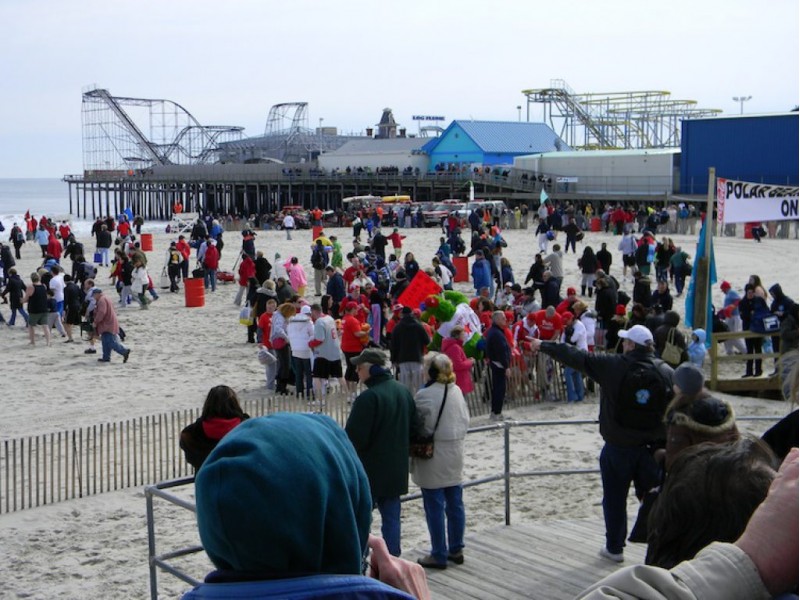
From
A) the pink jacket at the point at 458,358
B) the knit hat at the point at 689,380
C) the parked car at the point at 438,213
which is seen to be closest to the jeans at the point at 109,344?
the pink jacket at the point at 458,358

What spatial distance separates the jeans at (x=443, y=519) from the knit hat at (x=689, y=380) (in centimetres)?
185

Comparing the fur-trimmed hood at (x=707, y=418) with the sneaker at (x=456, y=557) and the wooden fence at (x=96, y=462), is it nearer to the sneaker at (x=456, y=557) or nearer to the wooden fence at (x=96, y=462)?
the sneaker at (x=456, y=557)

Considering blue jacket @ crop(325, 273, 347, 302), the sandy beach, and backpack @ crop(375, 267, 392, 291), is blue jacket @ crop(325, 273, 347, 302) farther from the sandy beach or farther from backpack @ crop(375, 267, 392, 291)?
the sandy beach

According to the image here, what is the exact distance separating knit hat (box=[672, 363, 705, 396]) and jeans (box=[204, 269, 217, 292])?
20429 mm

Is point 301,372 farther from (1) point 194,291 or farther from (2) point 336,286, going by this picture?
(1) point 194,291

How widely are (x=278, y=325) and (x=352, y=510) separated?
11.7 meters

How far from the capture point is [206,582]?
6.72 feet

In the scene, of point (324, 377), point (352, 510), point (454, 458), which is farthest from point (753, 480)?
point (324, 377)

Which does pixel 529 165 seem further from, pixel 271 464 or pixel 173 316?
pixel 271 464

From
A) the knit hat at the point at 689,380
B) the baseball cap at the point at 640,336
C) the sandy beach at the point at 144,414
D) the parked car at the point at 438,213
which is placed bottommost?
the sandy beach at the point at 144,414

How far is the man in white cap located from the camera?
6113mm

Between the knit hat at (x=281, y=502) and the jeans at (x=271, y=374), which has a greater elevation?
the knit hat at (x=281, y=502)

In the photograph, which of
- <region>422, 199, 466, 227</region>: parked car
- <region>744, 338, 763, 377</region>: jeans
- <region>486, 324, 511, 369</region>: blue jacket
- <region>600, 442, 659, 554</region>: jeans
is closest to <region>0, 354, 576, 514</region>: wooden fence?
<region>486, 324, 511, 369</region>: blue jacket

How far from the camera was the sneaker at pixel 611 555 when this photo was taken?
6.42 metres
